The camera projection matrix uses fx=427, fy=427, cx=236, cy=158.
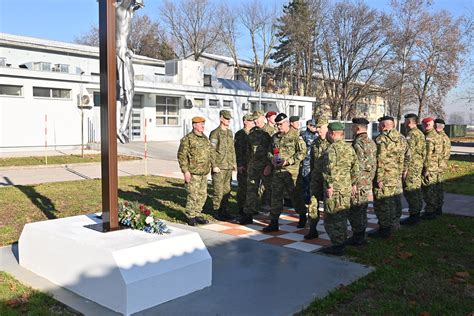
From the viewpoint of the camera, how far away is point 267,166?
290 inches

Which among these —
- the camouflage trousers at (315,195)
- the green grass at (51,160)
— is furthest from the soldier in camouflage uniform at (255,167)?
the green grass at (51,160)

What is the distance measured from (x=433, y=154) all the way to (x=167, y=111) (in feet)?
71.2

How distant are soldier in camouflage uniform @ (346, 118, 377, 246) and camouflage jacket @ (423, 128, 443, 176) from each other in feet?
7.09

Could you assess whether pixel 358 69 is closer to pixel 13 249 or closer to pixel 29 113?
pixel 29 113

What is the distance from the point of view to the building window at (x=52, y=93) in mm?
21672

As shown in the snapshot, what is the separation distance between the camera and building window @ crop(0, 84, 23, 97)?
20462mm

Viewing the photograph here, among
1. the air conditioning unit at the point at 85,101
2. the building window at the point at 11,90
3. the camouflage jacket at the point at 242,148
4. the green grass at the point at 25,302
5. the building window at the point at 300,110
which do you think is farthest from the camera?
the building window at the point at 300,110

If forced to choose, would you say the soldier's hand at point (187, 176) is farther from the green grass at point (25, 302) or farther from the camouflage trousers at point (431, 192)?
the camouflage trousers at point (431, 192)

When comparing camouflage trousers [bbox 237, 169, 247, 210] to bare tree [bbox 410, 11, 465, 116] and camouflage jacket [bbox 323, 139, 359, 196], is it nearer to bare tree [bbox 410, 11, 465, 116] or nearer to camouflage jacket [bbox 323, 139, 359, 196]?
camouflage jacket [bbox 323, 139, 359, 196]

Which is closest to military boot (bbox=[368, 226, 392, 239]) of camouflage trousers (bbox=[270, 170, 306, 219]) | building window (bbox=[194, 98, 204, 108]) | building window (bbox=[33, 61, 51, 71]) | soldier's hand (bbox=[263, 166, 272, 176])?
camouflage trousers (bbox=[270, 170, 306, 219])

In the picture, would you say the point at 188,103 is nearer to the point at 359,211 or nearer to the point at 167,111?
the point at 167,111

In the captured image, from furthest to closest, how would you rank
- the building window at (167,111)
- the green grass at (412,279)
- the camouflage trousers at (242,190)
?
the building window at (167,111)
the camouflage trousers at (242,190)
the green grass at (412,279)

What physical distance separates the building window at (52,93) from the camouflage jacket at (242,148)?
1673 centimetres

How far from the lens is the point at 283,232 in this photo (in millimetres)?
6930
